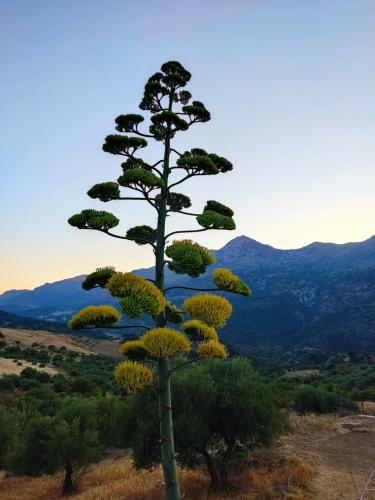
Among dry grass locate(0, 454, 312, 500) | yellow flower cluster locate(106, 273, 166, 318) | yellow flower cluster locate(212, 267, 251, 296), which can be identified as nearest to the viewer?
yellow flower cluster locate(106, 273, 166, 318)

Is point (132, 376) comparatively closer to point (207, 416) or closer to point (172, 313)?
point (172, 313)

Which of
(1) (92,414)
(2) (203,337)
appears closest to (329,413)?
(1) (92,414)

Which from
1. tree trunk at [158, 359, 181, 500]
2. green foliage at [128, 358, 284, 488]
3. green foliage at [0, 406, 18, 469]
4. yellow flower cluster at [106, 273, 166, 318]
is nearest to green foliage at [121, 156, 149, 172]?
yellow flower cluster at [106, 273, 166, 318]

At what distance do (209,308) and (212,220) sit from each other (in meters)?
1.62

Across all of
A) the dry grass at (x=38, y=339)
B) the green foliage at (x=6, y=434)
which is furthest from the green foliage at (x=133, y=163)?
the dry grass at (x=38, y=339)

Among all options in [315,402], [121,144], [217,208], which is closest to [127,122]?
[121,144]

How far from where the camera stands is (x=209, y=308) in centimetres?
655

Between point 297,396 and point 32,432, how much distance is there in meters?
22.1

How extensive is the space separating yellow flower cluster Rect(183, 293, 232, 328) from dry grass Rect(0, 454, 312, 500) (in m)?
11.9

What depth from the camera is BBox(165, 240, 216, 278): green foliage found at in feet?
22.0

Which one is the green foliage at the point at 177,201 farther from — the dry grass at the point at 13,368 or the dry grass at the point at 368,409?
the dry grass at the point at 13,368

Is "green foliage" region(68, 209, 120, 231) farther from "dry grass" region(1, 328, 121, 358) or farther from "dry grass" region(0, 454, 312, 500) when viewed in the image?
"dry grass" region(1, 328, 121, 358)

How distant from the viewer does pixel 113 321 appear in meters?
6.61

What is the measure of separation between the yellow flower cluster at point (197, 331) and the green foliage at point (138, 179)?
251 centimetres
